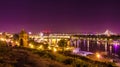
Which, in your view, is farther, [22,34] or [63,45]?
[63,45]

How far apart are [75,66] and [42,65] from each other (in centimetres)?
309

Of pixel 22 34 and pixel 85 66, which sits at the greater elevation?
pixel 22 34

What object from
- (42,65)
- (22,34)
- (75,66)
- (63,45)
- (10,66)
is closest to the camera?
(10,66)

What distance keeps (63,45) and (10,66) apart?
39569mm

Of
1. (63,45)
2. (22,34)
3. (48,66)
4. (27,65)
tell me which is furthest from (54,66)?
(63,45)

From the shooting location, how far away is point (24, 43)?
4288cm

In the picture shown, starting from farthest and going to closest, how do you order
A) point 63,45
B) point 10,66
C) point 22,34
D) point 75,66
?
1. point 63,45
2. point 22,34
3. point 75,66
4. point 10,66

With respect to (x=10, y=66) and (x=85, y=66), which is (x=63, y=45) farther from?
(x=10, y=66)

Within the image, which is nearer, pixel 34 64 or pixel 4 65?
pixel 4 65

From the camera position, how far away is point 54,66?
11.0 m

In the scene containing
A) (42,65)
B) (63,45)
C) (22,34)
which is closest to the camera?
(42,65)

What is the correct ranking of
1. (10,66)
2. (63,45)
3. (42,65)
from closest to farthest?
1. (10,66)
2. (42,65)
3. (63,45)

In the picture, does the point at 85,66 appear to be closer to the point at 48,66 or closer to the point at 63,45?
the point at 48,66

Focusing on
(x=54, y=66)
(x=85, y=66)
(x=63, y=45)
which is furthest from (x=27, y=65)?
(x=63, y=45)
